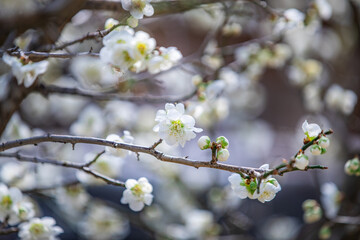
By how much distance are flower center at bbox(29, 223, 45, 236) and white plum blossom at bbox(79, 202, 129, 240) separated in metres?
0.59

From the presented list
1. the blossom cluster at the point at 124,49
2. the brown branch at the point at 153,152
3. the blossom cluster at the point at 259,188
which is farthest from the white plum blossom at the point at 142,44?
the blossom cluster at the point at 259,188

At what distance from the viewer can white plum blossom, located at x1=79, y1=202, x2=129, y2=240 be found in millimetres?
1633

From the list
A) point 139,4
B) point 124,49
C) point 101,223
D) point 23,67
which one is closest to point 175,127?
point 124,49

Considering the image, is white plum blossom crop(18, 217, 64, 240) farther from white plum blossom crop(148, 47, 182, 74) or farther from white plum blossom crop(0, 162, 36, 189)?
white plum blossom crop(148, 47, 182, 74)

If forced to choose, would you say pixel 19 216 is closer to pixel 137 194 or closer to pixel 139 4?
pixel 137 194

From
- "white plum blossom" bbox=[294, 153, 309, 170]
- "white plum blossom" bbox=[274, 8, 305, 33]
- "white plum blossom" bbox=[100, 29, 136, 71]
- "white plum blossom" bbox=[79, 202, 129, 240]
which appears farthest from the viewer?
"white plum blossom" bbox=[79, 202, 129, 240]

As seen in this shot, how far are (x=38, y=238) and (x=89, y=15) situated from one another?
942 millimetres

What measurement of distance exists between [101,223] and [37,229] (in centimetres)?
61

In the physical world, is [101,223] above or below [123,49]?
below

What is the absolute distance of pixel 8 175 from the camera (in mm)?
1397

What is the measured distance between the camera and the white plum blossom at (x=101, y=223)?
163 cm

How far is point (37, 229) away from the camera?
1.05 metres

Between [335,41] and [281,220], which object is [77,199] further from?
[335,41]

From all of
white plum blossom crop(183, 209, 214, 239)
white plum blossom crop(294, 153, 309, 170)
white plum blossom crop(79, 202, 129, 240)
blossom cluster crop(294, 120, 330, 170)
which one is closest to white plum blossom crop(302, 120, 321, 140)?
blossom cluster crop(294, 120, 330, 170)
